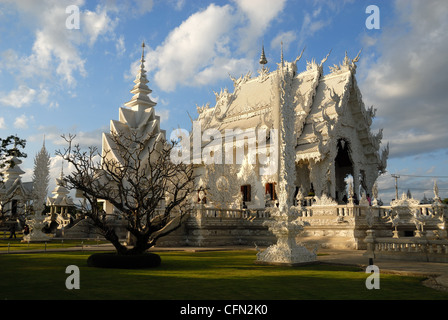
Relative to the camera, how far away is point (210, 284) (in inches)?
313

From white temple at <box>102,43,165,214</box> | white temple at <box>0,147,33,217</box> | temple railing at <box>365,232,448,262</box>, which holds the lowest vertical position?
temple railing at <box>365,232,448,262</box>

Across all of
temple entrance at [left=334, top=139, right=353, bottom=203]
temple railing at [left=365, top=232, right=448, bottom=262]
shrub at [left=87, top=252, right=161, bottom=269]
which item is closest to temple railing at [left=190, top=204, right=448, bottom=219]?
temple railing at [left=365, top=232, right=448, bottom=262]

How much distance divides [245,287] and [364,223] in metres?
12.8

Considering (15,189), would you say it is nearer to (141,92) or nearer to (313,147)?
(141,92)

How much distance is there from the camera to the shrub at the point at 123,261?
34.8 feet

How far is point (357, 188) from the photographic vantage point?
1085 inches

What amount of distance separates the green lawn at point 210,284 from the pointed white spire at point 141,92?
42689mm

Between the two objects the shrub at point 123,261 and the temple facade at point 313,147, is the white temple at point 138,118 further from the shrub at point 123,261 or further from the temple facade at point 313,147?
the shrub at point 123,261

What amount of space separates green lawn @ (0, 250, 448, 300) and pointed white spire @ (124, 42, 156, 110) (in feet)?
140

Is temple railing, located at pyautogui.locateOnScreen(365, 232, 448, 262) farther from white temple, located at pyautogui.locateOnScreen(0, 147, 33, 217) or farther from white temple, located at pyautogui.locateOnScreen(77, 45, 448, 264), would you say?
white temple, located at pyautogui.locateOnScreen(0, 147, 33, 217)

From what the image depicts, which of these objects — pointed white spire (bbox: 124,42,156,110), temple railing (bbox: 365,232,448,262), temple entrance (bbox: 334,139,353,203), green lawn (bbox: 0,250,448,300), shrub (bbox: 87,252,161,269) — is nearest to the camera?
green lawn (bbox: 0,250,448,300)

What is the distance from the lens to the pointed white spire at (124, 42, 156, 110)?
51750mm

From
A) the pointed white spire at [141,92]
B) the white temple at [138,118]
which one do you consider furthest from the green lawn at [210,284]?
the pointed white spire at [141,92]
